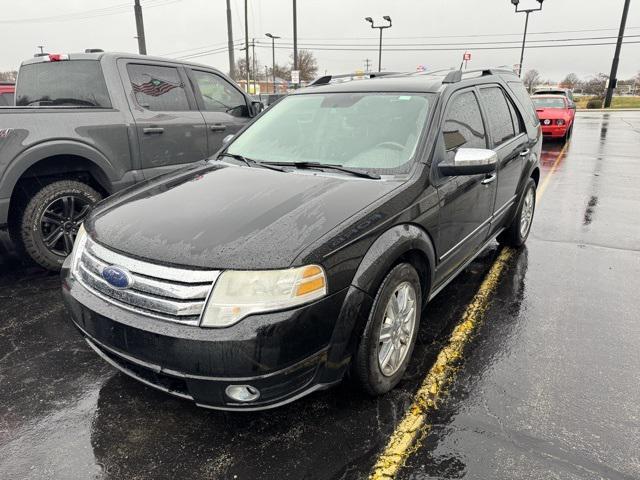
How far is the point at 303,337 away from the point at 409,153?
146cm

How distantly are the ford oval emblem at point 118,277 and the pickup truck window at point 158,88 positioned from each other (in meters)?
3.23

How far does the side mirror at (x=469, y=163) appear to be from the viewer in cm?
295

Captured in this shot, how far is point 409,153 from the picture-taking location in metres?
3.01

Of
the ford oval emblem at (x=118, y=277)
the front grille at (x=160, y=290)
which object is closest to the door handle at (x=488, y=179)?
the front grille at (x=160, y=290)

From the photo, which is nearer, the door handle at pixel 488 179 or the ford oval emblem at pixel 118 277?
the ford oval emblem at pixel 118 277

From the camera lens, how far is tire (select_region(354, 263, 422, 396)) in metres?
2.46

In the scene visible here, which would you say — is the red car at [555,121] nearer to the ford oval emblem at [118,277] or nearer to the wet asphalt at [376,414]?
the wet asphalt at [376,414]

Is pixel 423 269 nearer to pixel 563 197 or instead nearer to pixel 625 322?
pixel 625 322

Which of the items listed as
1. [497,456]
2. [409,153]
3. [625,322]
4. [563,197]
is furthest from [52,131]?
[563,197]

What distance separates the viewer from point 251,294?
2.08 m

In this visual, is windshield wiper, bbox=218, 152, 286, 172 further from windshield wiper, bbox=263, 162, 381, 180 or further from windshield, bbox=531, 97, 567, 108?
windshield, bbox=531, 97, 567, 108

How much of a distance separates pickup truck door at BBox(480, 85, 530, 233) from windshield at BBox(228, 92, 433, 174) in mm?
1046

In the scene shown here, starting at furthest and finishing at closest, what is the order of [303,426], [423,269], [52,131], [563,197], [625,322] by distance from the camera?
1. [563,197]
2. [52,131]
3. [625,322]
4. [423,269]
5. [303,426]

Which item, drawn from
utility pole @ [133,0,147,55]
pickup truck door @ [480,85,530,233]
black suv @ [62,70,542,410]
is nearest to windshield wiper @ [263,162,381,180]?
black suv @ [62,70,542,410]
